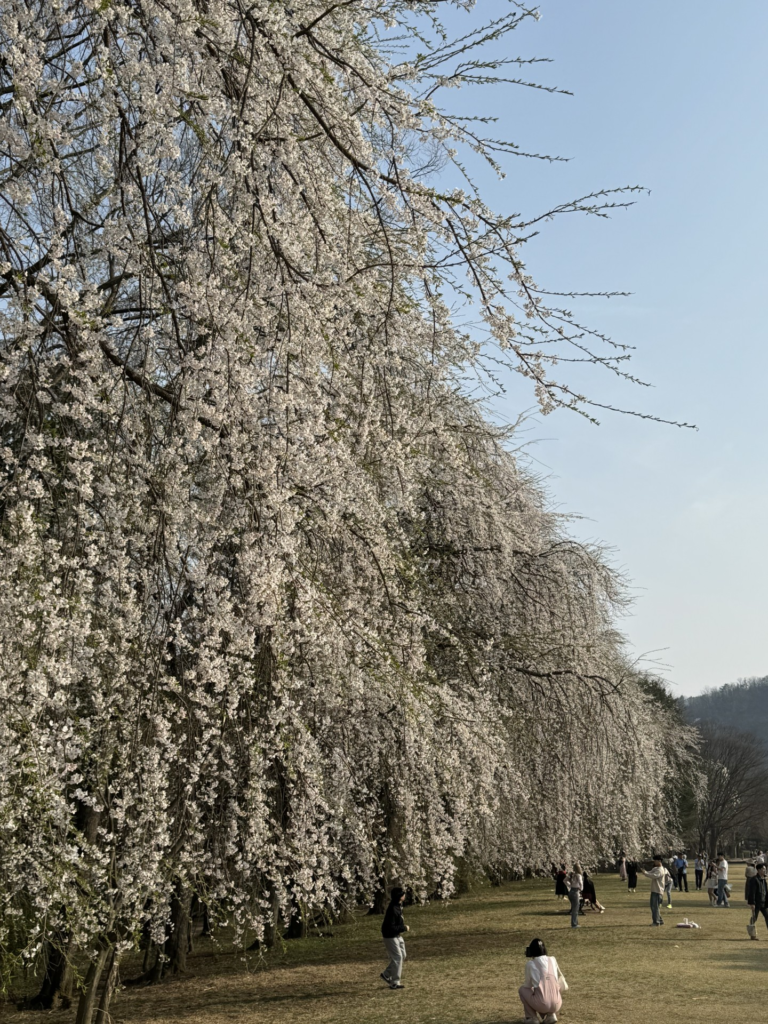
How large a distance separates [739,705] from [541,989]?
97.9m

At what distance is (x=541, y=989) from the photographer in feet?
25.7

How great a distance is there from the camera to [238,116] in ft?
9.81

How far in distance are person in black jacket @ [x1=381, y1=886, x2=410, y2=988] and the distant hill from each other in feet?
285

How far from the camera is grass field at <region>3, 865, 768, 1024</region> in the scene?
29.1 ft

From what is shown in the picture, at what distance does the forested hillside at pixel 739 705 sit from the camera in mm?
92725

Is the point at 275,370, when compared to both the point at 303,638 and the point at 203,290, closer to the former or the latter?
the point at 203,290

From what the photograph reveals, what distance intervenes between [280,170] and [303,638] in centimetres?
200

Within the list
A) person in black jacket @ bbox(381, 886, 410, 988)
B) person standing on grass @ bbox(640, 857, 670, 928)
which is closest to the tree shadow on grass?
person standing on grass @ bbox(640, 857, 670, 928)

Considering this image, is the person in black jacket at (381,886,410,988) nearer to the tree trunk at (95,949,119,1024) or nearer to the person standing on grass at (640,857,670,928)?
the tree trunk at (95,949,119,1024)

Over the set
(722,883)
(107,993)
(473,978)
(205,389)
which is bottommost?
(722,883)

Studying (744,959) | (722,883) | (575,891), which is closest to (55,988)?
(575,891)

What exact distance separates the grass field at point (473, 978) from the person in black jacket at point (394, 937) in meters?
0.17

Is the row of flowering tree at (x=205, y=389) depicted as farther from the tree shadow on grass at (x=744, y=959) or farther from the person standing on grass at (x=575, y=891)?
the person standing on grass at (x=575, y=891)

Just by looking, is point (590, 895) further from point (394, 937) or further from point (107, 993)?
point (107, 993)
